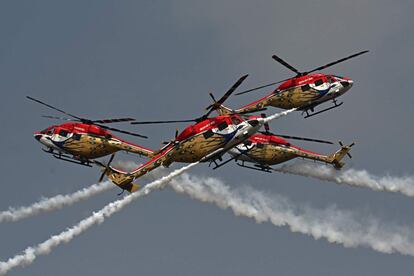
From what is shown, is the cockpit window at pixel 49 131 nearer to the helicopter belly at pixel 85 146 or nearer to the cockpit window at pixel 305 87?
the helicopter belly at pixel 85 146

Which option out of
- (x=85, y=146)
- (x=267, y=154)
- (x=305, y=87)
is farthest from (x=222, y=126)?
(x=267, y=154)

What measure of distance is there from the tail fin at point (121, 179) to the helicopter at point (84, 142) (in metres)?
3.01

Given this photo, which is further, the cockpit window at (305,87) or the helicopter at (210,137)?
the cockpit window at (305,87)

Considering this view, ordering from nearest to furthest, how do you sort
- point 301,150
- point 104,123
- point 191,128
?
1. point 191,128
2. point 104,123
3. point 301,150

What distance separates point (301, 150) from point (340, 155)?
14.7 feet

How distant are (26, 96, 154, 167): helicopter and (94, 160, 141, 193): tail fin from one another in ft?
9.86

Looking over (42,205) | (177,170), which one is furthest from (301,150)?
(42,205)

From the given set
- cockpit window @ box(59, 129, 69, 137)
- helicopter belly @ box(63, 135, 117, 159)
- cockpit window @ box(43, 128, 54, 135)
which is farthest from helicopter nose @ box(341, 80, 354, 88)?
cockpit window @ box(43, 128, 54, 135)

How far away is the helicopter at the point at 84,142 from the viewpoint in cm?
11000

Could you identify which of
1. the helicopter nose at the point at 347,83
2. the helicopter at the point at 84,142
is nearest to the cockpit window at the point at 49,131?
the helicopter at the point at 84,142

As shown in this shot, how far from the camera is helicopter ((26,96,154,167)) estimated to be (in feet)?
361

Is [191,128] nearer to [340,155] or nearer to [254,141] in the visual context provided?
[254,141]

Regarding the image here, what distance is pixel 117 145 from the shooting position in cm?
11100

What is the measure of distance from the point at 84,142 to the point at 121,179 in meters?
5.73
